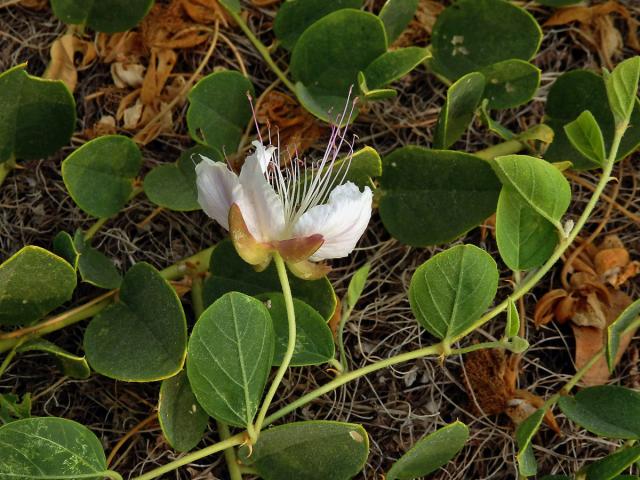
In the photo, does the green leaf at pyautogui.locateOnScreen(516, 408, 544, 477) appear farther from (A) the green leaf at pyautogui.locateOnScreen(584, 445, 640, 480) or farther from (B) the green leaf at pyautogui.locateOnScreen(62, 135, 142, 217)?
(B) the green leaf at pyautogui.locateOnScreen(62, 135, 142, 217)

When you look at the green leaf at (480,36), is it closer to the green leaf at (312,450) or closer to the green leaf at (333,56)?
the green leaf at (333,56)

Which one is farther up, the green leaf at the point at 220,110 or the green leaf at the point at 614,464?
the green leaf at the point at 220,110

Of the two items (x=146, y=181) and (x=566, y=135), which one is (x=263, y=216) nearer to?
(x=146, y=181)

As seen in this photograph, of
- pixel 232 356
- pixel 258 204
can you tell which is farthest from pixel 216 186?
pixel 232 356

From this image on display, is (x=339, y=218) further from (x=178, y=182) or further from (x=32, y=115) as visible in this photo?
(x=32, y=115)

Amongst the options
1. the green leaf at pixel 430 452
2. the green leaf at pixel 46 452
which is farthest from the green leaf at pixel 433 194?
the green leaf at pixel 46 452

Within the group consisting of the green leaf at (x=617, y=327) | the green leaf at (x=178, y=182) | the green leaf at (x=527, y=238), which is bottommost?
the green leaf at (x=617, y=327)

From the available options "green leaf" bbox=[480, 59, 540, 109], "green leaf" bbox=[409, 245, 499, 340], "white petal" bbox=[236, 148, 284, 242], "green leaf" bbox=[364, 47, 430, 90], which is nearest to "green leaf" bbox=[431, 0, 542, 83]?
"green leaf" bbox=[480, 59, 540, 109]
